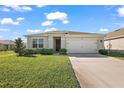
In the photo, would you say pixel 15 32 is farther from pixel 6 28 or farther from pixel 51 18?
pixel 51 18

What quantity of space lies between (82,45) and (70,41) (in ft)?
4.92

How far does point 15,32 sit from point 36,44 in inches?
137

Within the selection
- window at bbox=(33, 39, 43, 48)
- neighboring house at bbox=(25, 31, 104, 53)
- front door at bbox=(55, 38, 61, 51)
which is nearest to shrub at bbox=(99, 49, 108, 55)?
neighboring house at bbox=(25, 31, 104, 53)

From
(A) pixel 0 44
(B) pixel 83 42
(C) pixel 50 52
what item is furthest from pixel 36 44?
(A) pixel 0 44

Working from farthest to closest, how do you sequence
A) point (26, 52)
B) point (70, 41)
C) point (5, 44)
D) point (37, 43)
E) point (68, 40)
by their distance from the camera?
point (5, 44)
point (70, 41)
point (68, 40)
point (37, 43)
point (26, 52)

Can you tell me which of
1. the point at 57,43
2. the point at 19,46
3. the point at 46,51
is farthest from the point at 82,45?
the point at 19,46

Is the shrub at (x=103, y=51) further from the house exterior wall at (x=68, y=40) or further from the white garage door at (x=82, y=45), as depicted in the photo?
the white garage door at (x=82, y=45)

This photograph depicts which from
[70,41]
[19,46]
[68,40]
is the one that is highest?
[68,40]

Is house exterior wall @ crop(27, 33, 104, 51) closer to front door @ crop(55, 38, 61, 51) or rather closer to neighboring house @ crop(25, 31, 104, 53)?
neighboring house @ crop(25, 31, 104, 53)

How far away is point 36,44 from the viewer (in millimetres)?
25516

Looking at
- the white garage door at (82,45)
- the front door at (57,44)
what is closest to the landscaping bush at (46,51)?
the white garage door at (82,45)

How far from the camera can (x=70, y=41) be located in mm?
25766

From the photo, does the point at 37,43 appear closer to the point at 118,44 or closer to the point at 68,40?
the point at 68,40
